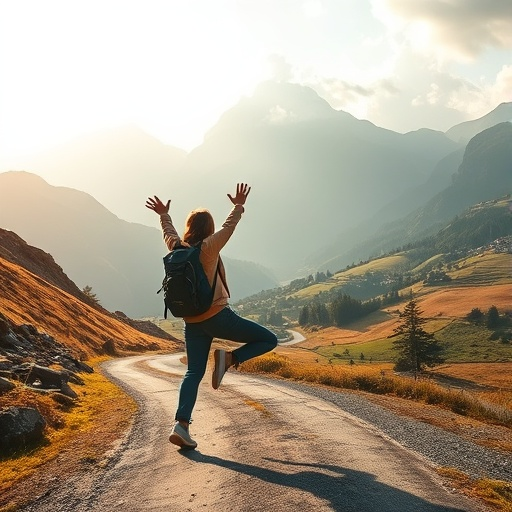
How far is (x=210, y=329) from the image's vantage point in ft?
19.9

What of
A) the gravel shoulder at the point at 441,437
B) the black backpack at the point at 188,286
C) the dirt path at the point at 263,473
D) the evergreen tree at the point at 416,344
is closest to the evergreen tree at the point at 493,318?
the evergreen tree at the point at 416,344

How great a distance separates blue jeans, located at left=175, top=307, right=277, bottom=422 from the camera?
6.03 m

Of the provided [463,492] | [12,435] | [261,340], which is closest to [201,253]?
[261,340]

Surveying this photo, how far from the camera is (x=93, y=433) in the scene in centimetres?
736

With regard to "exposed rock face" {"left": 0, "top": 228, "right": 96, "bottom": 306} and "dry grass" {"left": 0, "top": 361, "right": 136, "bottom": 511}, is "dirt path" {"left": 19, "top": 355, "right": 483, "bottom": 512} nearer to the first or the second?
"dry grass" {"left": 0, "top": 361, "right": 136, "bottom": 511}

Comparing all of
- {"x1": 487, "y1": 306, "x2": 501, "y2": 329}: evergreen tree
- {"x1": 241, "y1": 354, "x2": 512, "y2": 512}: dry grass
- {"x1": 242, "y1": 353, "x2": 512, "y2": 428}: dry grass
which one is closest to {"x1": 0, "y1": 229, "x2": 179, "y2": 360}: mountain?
{"x1": 242, "y1": 353, "x2": 512, "y2": 428}: dry grass

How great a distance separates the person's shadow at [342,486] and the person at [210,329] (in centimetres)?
81

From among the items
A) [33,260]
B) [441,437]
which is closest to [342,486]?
[441,437]

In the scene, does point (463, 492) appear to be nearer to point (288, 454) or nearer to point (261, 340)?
point (288, 454)

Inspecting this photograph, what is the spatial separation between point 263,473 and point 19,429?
3.59m

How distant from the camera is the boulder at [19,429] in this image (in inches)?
233

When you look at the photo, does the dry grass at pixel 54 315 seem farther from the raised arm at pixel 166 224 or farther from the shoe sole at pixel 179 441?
the shoe sole at pixel 179 441

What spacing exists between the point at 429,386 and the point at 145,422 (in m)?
8.71

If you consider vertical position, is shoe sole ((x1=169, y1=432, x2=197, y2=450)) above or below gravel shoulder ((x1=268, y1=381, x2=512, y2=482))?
below
